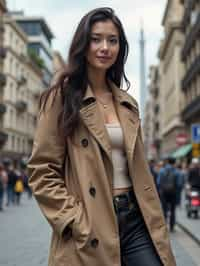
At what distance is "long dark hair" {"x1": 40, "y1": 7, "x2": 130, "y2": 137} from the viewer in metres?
2.31

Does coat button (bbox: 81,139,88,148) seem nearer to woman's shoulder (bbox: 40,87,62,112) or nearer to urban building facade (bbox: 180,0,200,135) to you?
woman's shoulder (bbox: 40,87,62,112)

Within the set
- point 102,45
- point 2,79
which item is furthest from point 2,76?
point 102,45

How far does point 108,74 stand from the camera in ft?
8.95

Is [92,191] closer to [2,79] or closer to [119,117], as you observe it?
[119,117]

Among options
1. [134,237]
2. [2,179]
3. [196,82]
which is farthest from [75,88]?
[196,82]

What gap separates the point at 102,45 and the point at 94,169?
660 millimetres

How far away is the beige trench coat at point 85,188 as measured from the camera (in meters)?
2.17

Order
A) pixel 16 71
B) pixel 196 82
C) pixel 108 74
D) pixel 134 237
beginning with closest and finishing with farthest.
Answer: pixel 134 237 < pixel 108 74 < pixel 196 82 < pixel 16 71

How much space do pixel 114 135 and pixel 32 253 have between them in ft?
19.0

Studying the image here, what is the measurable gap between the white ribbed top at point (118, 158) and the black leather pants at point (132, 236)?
0.06 metres

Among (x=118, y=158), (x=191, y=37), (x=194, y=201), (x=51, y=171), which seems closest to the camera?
(x=51, y=171)

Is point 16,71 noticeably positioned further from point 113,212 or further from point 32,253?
point 113,212

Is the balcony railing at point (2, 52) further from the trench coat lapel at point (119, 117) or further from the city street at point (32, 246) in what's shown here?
the trench coat lapel at point (119, 117)

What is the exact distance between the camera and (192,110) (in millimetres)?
41781
